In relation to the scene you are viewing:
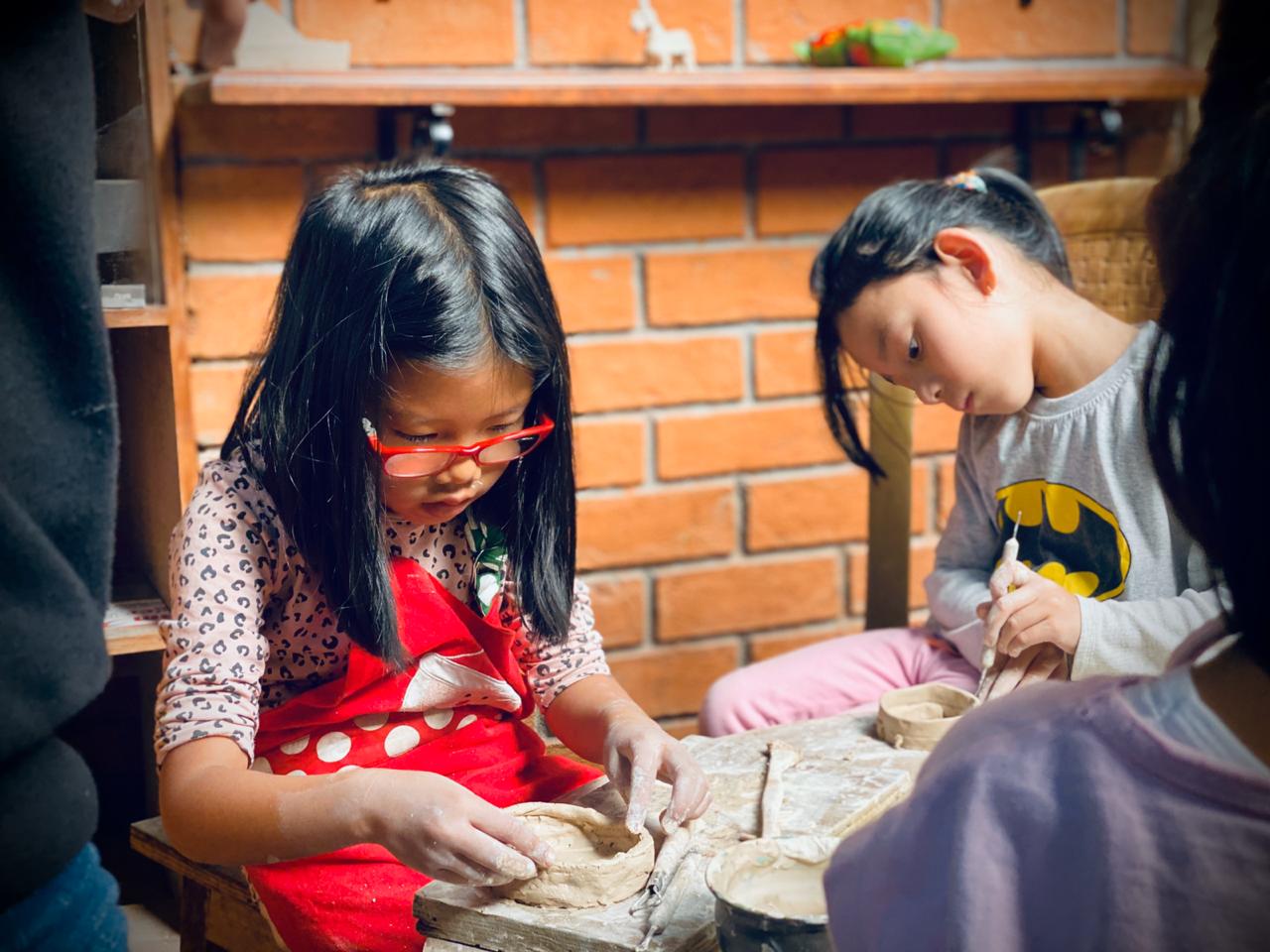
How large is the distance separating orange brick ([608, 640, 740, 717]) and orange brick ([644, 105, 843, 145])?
31.4 inches

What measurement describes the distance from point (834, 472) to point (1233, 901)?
149 cm

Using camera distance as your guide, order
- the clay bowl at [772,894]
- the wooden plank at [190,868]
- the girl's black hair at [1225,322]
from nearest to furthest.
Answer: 1. the girl's black hair at [1225,322]
2. the clay bowl at [772,894]
3. the wooden plank at [190,868]

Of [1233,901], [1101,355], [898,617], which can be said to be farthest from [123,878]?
[1233,901]

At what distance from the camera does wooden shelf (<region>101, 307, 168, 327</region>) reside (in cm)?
139

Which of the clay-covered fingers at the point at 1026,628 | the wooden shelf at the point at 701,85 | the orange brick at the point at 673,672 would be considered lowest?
the orange brick at the point at 673,672

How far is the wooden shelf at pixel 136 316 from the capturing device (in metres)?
1.39

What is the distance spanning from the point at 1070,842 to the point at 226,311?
53.0 inches

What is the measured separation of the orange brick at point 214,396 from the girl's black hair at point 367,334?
536 mm

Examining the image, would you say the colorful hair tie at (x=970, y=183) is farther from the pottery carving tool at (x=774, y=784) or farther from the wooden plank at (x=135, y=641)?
the wooden plank at (x=135, y=641)

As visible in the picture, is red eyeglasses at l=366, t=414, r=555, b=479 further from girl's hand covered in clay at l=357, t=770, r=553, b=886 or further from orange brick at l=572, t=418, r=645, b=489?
orange brick at l=572, t=418, r=645, b=489

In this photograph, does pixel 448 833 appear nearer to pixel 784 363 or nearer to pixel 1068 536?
pixel 1068 536

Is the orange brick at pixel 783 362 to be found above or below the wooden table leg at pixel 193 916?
above

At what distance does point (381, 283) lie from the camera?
106 cm

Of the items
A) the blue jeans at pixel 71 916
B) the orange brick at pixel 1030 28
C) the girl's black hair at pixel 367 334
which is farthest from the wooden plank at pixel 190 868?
the orange brick at pixel 1030 28
